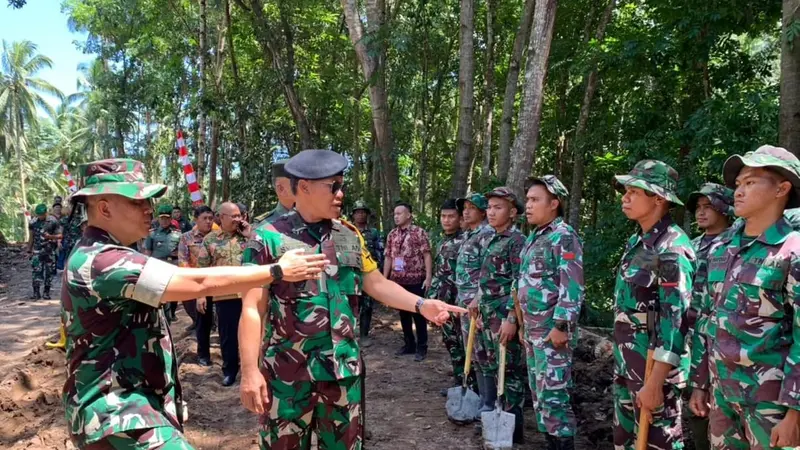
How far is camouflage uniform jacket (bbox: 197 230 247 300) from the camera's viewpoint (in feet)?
20.3

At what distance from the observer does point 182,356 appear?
721 centimetres

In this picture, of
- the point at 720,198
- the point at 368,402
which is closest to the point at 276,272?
the point at 720,198

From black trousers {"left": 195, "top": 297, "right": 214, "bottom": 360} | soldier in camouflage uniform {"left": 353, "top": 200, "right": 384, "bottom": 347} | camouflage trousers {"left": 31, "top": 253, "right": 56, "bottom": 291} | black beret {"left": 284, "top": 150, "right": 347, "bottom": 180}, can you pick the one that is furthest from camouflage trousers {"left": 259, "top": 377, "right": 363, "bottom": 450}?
camouflage trousers {"left": 31, "top": 253, "right": 56, "bottom": 291}

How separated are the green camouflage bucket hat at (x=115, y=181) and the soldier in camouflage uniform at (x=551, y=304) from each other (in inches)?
102

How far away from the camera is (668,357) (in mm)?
3018

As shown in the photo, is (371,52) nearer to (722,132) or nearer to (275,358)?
(722,132)

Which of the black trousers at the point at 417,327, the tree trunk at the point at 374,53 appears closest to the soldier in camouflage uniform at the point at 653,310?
the black trousers at the point at 417,327

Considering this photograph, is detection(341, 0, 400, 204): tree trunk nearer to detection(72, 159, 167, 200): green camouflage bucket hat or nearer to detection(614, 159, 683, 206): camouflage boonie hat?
detection(614, 159, 683, 206): camouflage boonie hat

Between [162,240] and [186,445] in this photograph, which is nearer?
[186,445]

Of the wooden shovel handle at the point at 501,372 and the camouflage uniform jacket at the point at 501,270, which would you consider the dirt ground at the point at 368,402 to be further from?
the camouflage uniform jacket at the point at 501,270

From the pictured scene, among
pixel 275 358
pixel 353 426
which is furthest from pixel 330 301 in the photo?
pixel 353 426

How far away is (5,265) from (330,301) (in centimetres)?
2100

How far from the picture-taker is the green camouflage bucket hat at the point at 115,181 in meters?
2.34

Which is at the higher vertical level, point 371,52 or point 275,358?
point 371,52
